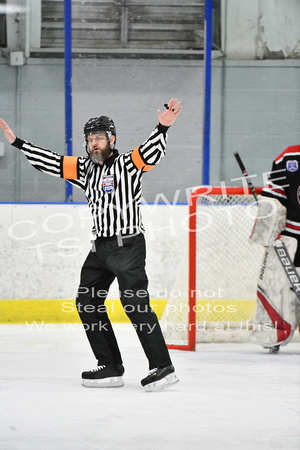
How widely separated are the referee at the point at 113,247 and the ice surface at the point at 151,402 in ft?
0.41

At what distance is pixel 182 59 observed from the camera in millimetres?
5703

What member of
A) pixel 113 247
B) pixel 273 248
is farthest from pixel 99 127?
pixel 273 248

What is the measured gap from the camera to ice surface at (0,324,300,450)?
2.39 m

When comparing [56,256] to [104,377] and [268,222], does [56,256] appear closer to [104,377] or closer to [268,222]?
[268,222]

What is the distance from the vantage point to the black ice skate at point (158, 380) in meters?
3.19

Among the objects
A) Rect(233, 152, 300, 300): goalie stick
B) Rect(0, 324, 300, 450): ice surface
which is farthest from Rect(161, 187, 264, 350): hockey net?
Rect(233, 152, 300, 300): goalie stick

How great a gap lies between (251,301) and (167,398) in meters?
1.70

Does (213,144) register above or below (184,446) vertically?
above

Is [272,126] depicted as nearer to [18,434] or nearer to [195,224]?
[195,224]

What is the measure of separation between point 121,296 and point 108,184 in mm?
463

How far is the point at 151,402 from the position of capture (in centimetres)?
298

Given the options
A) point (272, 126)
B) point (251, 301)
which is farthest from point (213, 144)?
point (251, 301)

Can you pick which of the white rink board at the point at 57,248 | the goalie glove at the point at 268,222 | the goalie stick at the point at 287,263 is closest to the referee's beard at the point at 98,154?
the goalie glove at the point at 268,222

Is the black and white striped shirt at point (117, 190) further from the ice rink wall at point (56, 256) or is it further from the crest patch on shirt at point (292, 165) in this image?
the ice rink wall at point (56, 256)
